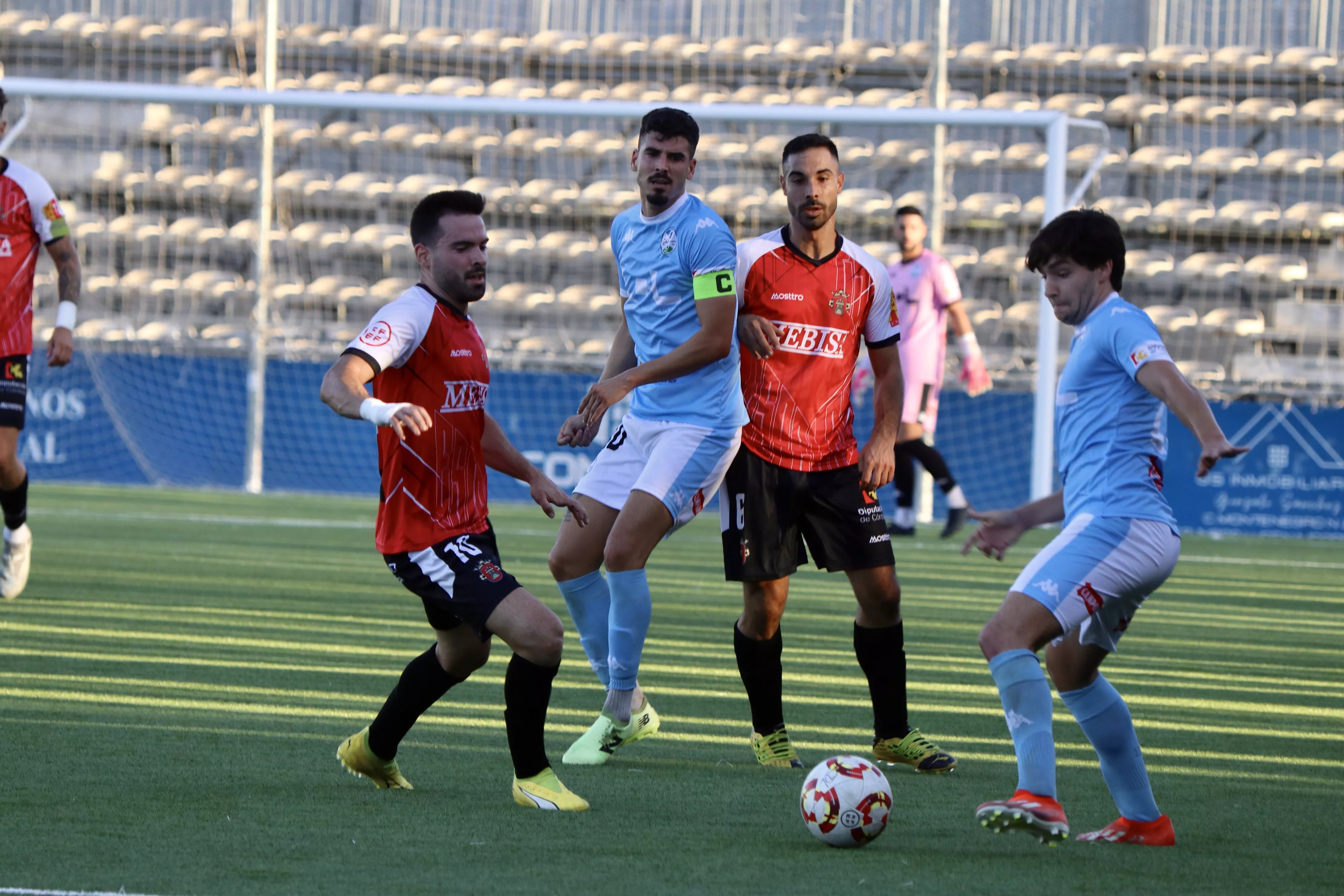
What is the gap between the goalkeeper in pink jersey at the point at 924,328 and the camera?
11.5 m

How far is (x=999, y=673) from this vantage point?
3619 millimetres

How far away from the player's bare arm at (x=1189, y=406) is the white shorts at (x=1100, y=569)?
21 cm

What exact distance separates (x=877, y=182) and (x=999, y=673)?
17.1 meters

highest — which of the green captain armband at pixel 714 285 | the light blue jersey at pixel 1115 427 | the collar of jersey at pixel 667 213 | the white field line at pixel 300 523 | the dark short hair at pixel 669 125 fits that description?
the dark short hair at pixel 669 125

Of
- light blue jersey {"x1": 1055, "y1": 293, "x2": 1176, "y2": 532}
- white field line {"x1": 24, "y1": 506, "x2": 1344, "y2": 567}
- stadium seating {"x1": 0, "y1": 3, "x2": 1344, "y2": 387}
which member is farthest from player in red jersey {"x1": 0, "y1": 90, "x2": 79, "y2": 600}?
stadium seating {"x1": 0, "y1": 3, "x2": 1344, "y2": 387}

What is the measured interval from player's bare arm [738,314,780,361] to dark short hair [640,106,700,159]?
539 millimetres

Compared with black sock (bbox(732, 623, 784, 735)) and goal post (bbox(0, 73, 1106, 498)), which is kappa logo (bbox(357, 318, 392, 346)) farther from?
goal post (bbox(0, 73, 1106, 498))

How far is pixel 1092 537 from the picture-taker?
3.62 m

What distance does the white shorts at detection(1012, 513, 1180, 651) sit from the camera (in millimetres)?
3580

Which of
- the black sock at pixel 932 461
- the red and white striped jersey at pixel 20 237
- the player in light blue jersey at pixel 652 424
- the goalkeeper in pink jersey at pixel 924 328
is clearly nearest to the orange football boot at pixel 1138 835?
the player in light blue jersey at pixel 652 424

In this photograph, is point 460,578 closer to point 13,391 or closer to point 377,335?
point 377,335

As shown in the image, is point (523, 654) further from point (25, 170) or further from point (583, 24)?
point (583, 24)

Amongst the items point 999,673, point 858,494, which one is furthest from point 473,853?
point 858,494

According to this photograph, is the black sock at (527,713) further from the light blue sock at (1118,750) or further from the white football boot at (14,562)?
the white football boot at (14,562)
